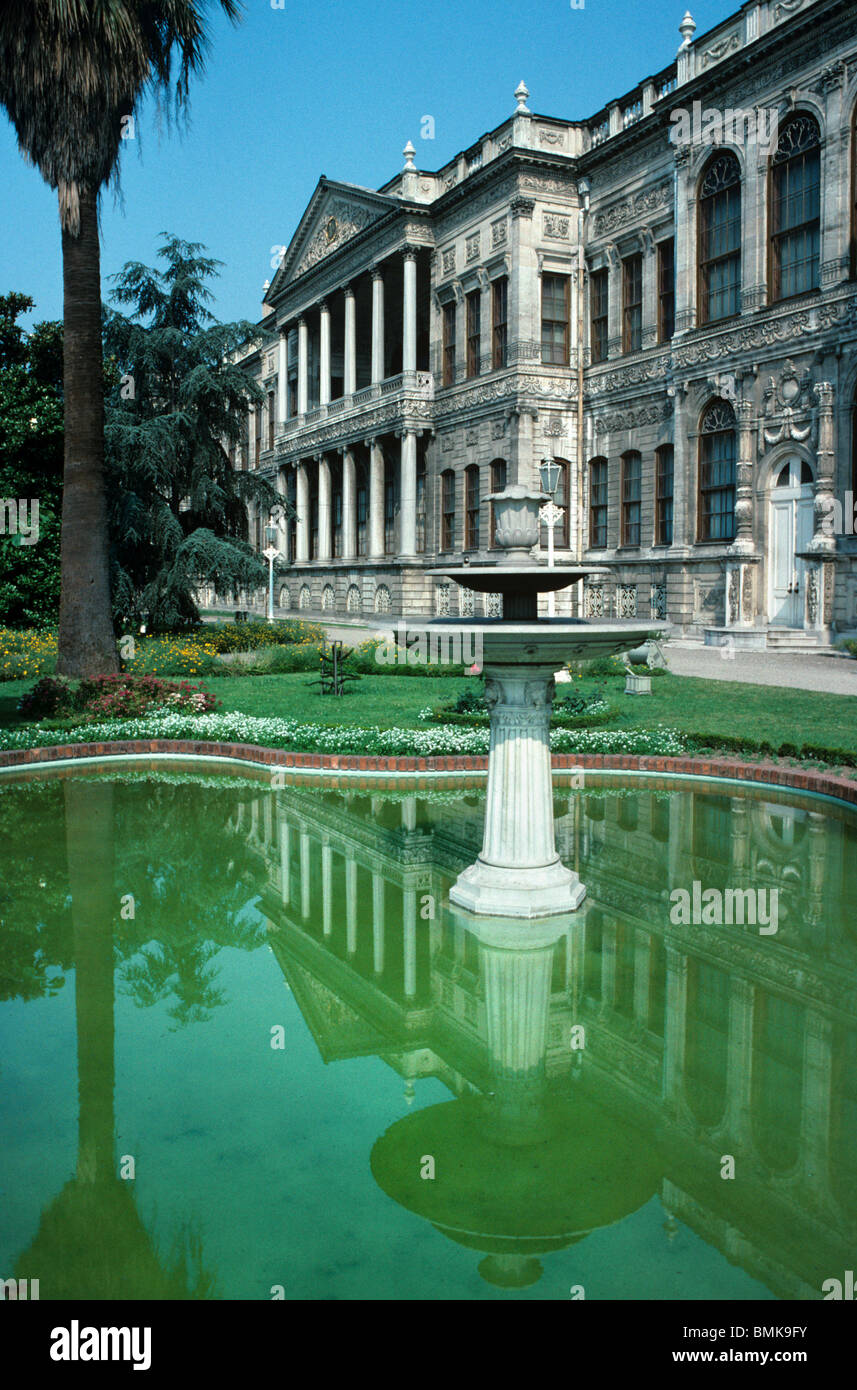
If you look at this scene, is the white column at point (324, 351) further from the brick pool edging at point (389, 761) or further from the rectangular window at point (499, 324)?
the brick pool edging at point (389, 761)

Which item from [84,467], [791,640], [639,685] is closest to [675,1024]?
[639,685]

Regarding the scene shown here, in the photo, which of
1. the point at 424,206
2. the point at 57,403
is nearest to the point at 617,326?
the point at 424,206

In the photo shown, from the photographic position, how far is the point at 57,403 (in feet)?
89.8

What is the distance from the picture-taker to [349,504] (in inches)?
1695

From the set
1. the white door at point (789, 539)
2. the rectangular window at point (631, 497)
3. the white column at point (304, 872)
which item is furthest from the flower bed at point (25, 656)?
the rectangular window at point (631, 497)

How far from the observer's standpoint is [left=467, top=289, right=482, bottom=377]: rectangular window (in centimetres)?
3512

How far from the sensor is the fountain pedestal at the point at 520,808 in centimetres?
711

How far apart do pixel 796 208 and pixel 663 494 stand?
7.76m

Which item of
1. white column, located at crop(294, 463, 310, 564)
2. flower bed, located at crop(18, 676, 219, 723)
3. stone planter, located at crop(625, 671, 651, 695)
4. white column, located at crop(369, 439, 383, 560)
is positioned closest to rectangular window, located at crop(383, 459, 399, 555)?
white column, located at crop(369, 439, 383, 560)

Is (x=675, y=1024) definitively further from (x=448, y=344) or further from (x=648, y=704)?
(x=448, y=344)

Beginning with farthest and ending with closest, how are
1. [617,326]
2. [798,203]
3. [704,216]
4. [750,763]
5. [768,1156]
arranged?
[617,326]
[704,216]
[798,203]
[750,763]
[768,1156]

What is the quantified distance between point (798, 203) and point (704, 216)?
141 inches

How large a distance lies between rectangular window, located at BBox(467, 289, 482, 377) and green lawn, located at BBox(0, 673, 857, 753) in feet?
57.1
